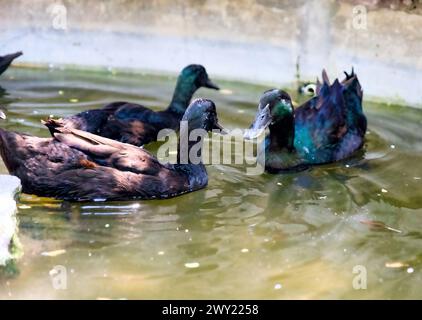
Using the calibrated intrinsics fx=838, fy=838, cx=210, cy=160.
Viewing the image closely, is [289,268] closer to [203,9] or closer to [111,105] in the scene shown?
[111,105]

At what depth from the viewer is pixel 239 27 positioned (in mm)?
11945

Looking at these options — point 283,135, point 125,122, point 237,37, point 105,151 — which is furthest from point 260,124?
point 237,37

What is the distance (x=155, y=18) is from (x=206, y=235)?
19.5ft

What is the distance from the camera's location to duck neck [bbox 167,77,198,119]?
33.6 ft

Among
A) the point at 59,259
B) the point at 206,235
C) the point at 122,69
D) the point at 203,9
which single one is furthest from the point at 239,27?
the point at 59,259

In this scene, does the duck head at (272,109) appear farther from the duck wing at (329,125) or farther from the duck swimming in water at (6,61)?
the duck swimming in water at (6,61)

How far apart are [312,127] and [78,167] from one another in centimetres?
289

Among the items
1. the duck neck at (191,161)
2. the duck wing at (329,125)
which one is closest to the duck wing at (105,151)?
the duck neck at (191,161)

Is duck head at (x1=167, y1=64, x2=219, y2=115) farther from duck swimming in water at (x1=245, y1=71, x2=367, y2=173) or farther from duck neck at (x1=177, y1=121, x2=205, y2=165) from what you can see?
duck neck at (x1=177, y1=121, x2=205, y2=165)

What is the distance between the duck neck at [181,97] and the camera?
33.6 ft

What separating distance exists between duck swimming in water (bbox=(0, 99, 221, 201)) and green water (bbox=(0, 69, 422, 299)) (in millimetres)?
112

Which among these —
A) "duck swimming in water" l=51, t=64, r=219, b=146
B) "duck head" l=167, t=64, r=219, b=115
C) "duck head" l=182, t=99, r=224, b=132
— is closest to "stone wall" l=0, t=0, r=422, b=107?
"duck head" l=167, t=64, r=219, b=115

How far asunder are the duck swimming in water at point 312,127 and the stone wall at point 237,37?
60.5 inches

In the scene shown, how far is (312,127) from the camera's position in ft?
30.4
